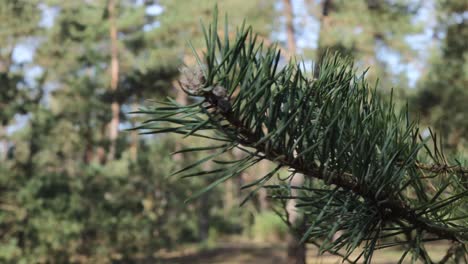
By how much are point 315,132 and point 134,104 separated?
25.4 ft

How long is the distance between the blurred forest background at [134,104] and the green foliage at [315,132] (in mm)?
3862

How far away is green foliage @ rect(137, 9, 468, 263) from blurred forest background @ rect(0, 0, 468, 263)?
3.86 metres

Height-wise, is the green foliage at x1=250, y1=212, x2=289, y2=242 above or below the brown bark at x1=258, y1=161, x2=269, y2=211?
below

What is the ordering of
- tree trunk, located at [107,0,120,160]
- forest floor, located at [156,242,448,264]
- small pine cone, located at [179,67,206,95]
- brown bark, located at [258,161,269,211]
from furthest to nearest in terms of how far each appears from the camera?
tree trunk, located at [107,0,120,160] < forest floor, located at [156,242,448,264] < brown bark, located at [258,161,269,211] < small pine cone, located at [179,67,206,95]

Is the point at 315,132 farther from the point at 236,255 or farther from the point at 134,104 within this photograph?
the point at 236,255

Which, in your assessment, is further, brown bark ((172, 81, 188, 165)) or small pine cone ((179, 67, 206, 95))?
brown bark ((172, 81, 188, 165))

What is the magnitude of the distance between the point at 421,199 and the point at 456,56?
7621mm

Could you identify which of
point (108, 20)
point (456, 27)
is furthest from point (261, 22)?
point (108, 20)

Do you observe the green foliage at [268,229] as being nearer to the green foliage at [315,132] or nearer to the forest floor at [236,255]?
the forest floor at [236,255]

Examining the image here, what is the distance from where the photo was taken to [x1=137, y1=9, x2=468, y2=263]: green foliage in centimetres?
72

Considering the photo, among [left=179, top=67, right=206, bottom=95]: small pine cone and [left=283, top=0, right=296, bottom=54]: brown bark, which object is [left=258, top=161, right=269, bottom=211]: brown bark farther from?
[left=283, top=0, right=296, bottom=54]: brown bark

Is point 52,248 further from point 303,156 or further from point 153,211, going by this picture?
point 303,156

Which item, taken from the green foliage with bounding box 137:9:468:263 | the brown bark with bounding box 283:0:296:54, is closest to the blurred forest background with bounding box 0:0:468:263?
the brown bark with bounding box 283:0:296:54

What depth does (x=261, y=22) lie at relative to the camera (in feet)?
32.6
